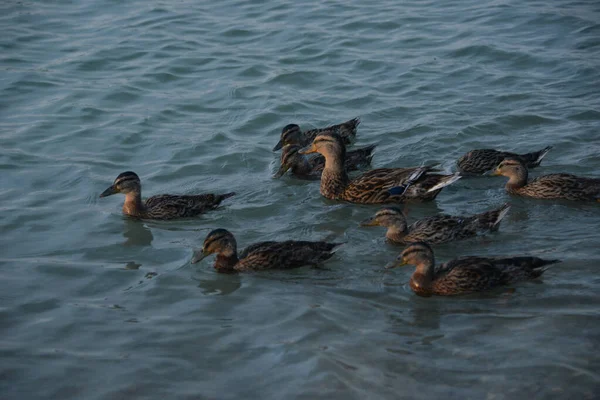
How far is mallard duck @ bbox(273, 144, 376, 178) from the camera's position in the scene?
39.1 ft

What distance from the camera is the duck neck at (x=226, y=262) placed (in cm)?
918

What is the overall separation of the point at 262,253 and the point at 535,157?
4.29 m

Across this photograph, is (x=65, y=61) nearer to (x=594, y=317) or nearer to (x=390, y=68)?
(x=390, y=68)

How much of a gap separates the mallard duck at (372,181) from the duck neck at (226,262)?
2514 mm

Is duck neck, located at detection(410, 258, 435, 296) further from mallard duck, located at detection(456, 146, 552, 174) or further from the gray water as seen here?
mallard duck, located at detection(456, 146, 552, 174)

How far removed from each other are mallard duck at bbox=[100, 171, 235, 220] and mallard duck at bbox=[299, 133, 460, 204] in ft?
4.72

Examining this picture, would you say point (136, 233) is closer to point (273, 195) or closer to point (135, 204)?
point (135, 204)

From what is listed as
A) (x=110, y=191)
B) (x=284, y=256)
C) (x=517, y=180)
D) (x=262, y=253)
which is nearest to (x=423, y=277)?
(x=284, y=256)

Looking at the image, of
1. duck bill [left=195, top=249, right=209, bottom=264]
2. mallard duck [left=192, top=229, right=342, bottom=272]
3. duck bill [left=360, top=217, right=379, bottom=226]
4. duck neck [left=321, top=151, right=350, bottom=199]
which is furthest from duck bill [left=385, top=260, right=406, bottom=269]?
duck neck [left=321, top=151, right=350, bottom=199]

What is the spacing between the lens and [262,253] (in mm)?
9086

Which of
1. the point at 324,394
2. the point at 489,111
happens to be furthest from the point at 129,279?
the point at 489,111

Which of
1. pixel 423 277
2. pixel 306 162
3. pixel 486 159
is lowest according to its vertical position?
pixel 423 277

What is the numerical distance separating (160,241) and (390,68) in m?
6.75

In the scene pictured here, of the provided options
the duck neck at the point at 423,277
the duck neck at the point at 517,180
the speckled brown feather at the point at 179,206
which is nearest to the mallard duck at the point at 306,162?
the speckled brown feather at the point at 179,206
